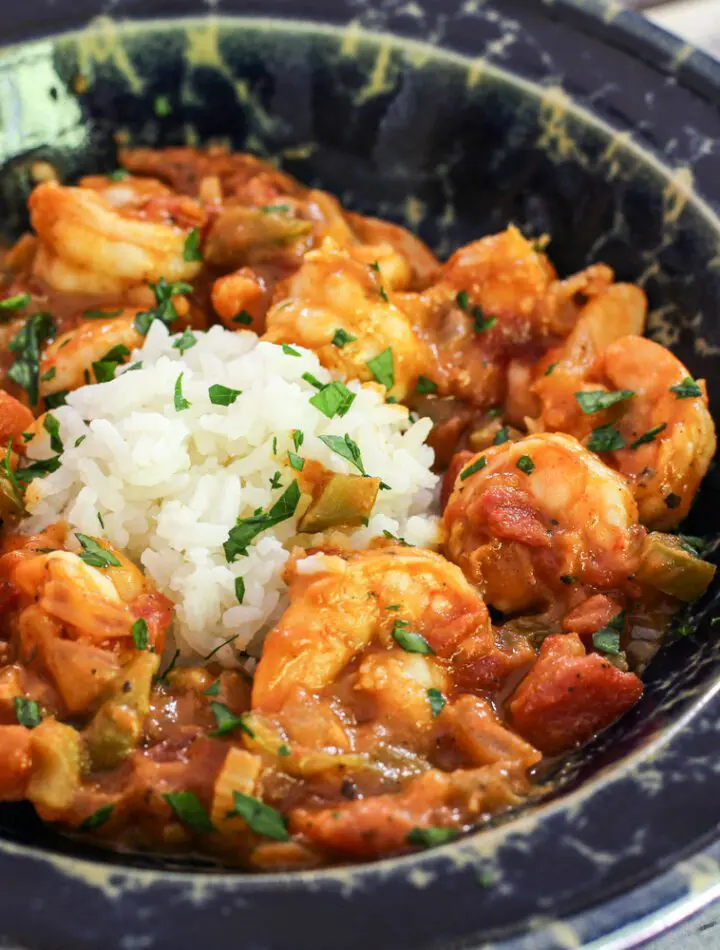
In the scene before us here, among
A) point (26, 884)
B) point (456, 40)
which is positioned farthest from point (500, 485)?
point (456, 40)

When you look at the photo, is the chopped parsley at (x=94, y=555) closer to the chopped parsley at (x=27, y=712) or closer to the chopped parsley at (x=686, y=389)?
the chopped parsley at (x=27, y=712)

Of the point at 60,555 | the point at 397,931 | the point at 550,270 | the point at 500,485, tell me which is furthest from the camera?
the point at 550,270

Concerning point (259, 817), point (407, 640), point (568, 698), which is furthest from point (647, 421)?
point (259, 817)

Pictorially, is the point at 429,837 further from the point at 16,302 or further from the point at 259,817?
the point at 16,302

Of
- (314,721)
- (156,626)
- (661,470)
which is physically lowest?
(156,626)

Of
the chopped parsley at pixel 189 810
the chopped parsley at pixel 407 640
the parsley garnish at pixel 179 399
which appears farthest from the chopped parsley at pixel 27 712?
the parsley garnish at pixel 179 399

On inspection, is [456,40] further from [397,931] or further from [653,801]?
[397,931]
